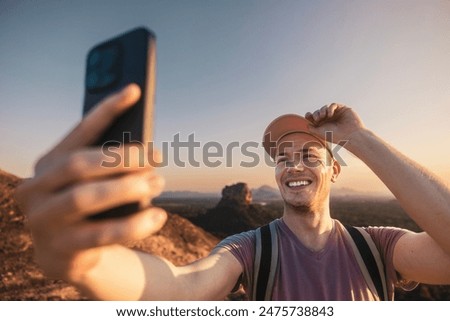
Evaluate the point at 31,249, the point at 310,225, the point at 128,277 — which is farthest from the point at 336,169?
the point at 31,249

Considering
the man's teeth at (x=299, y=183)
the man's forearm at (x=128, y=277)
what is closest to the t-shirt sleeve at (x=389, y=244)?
the man's teeth at (x=299, y=183)

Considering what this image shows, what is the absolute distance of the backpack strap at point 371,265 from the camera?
104 cm

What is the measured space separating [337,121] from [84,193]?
0.92m

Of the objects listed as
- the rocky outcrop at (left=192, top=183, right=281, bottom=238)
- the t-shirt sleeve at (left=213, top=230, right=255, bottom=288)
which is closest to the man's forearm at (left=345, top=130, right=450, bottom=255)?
the t-shirt sleeve at (left=213, top=230, right=255, bottom=288)

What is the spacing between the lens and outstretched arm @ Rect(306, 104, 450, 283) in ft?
2.83

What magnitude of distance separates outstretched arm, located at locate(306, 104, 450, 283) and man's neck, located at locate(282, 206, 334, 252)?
0.75 feet

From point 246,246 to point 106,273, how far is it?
0.56 meters

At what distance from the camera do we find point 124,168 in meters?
0.38

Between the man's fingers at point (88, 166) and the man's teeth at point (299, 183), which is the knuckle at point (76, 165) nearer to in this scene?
the man's fingers at point (88, 166)

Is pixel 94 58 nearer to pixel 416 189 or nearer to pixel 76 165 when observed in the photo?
pixel 76 165

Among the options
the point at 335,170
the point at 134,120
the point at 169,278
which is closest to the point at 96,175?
the point at 134,120

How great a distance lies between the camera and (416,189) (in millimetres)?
873

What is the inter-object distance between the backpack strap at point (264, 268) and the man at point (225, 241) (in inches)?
1.6
